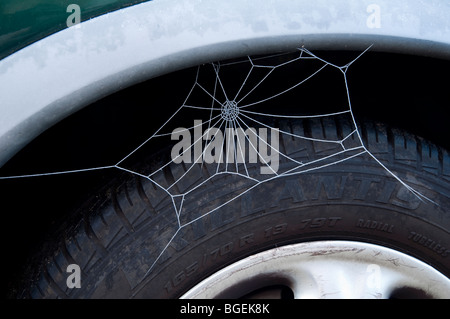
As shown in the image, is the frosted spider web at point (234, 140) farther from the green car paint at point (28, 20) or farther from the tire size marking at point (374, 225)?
the green car paint at point (28, 20)

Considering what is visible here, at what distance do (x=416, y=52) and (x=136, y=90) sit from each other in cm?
70

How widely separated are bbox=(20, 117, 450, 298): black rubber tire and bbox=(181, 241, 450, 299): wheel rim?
3 centimetres

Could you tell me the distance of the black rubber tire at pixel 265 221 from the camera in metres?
1.26

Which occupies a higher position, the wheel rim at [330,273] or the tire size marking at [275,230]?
the tire size marking at [275,230]

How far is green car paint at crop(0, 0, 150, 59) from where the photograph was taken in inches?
39.4

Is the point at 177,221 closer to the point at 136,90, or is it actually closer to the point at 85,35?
the point at 136,90

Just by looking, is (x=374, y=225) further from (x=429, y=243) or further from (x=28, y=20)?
(x=28, y=20)

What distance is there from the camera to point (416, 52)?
3.92ft

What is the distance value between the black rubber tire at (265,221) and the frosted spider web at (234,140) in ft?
0.05

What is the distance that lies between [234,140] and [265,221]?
23 centimetres

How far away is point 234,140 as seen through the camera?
1.31m

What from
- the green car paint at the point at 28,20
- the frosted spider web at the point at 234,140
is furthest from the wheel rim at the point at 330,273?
the green car paint at the point at 28,20

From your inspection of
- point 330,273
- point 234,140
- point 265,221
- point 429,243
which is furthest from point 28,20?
point 429,243

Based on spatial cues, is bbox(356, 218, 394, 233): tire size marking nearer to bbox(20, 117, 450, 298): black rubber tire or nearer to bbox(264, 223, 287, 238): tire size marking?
bbox(20, 117, 450, 298): black rubber tire
